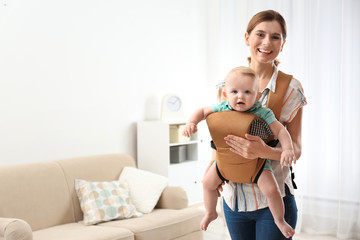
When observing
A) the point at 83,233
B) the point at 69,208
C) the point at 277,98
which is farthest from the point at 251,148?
the point at 69,208

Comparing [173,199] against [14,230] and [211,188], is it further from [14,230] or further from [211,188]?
[211,188]

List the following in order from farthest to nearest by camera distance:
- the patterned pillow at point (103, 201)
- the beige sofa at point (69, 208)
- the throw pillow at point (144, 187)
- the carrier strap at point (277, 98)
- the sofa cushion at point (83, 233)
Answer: the throw pillow at point (144, 187), the patterned pillow at point (103, 201), the beige sofa at point (69, 208), the sofa cushion at point (83, 233), the carrier strap at point (277, 98)

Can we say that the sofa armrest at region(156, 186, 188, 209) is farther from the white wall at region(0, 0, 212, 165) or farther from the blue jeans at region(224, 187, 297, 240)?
the blue jeans at region(224, 187, 297, 240)

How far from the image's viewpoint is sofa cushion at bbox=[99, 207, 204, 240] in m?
3.17

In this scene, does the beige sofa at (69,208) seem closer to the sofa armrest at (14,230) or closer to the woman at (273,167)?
the sofa armrest at (14,230)

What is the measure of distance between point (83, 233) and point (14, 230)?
0.53m

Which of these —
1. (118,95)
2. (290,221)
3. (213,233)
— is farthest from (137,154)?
(290,221)

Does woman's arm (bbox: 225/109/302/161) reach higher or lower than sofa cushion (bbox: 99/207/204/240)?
higher

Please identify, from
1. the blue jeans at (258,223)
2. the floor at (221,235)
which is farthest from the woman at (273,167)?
the floor at (221,235)

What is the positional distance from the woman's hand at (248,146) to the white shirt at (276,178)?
132 mm

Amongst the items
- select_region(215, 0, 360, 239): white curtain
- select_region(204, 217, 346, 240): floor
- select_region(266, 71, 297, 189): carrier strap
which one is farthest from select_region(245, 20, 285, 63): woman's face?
select_region(204, 217, 346, 240): floor

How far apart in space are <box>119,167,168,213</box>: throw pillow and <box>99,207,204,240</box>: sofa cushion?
3.9 inches

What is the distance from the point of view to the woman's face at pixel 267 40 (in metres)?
1.51

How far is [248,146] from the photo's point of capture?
1.39 meters
